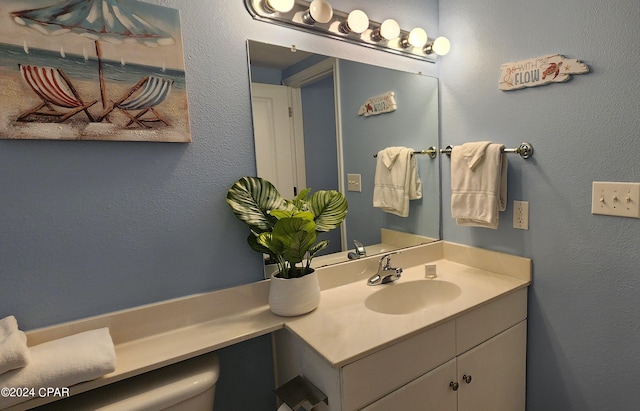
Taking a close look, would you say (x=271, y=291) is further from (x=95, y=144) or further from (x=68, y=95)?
(x=68, y=95)

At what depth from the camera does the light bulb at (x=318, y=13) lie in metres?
1.27

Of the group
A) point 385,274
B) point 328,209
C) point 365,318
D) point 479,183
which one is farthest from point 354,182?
point 365,318

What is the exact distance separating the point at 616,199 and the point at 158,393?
1582 millimetres

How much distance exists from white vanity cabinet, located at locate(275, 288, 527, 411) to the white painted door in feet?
1.92

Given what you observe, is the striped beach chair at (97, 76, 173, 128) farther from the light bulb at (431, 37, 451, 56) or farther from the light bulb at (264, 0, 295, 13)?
the light bulb at (431, 37, 451, 56)

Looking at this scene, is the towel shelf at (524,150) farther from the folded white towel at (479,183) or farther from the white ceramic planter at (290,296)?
the white ceramic planter at (290,296)

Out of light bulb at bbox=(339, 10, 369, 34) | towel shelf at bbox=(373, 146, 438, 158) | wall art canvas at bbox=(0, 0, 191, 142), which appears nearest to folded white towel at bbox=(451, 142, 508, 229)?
towel shelf at bbox=(373, 146, 438, 158)

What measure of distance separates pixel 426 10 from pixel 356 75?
0.54 metres

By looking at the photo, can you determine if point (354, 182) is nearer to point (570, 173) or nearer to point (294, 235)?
point (294, 235)

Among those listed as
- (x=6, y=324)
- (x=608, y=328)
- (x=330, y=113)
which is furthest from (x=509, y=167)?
(x=6, y=324)

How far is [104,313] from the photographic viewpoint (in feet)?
3.35

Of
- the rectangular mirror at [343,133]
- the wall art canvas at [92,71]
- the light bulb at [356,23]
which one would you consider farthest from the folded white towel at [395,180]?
the wall art canvas at [92,71]

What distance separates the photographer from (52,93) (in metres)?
0.92

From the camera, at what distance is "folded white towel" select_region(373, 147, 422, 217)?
166cm
